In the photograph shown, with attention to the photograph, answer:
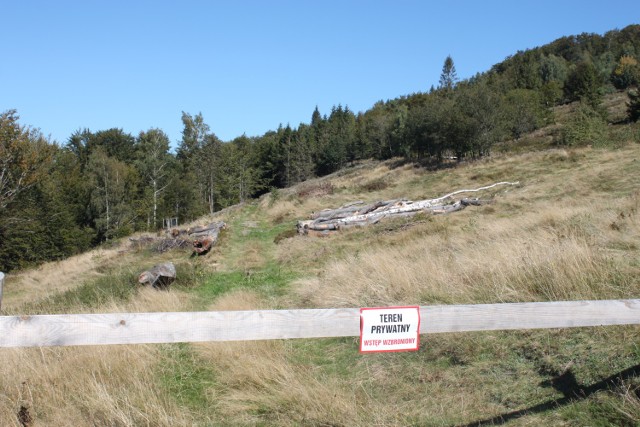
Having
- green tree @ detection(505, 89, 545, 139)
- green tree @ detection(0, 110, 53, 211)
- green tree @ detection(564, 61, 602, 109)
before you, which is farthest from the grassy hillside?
green tree @ detection(564, 61, 602, 109)

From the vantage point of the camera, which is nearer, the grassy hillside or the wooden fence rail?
the wooden fence rail

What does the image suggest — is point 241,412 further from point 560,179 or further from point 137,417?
point 560,179

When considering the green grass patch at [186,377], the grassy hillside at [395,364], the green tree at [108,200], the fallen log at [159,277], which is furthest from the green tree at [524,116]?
the green grass patch at [186,377]

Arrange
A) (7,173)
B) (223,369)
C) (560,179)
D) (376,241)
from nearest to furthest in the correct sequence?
1. (223,369)
2. (376,241)
3. (560,179)
4. (7,173)

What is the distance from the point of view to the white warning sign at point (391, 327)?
303cm

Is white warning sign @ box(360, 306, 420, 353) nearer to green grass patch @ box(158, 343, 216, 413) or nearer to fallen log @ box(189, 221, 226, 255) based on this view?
green grass patch @ box(158, 343, 216, 413)

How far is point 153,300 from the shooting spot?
25.1 ft

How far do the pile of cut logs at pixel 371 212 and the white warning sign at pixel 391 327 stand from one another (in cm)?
1345

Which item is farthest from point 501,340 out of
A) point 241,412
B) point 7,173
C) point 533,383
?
point 7,173

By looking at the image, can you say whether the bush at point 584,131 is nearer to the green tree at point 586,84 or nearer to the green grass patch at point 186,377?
the green tree at point 586,84

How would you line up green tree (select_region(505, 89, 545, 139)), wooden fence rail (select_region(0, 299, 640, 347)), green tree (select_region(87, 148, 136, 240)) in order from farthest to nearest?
green tree (select_region(87, 148, 136, 240)) < green tree (select_region(505, 89, 545, 139)) < wooden fence rail (select_region(0, 299, 640, 347))

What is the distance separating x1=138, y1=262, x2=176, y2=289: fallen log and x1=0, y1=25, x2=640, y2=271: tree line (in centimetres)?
2720

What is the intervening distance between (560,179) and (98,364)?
19.7 meters

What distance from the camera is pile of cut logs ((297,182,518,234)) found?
55.1ft
